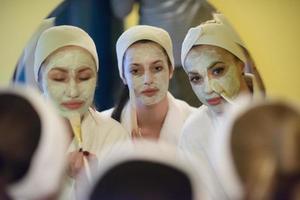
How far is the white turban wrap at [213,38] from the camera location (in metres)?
1.33

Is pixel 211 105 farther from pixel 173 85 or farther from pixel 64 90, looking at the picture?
pixel 64 90

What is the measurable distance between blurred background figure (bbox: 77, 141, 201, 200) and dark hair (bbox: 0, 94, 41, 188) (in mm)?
75

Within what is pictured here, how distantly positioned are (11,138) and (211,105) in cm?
88

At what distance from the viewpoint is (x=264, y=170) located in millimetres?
461

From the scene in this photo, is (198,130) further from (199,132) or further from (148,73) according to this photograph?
(148,73)

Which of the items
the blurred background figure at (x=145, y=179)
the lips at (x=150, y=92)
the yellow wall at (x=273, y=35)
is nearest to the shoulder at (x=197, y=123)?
the lips at (x=150, y=92)

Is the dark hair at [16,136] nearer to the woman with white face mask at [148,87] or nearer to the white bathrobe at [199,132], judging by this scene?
the white bathrobe at [199,132]

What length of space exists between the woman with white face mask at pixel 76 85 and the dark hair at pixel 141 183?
728mm

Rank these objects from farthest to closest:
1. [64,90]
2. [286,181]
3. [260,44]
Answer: [260,44], [64,90], [286,181]

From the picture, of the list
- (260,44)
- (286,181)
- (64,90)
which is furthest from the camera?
(260,44)

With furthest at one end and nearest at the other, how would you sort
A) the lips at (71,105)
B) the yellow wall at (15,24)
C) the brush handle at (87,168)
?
the yellow wall at (15,24), the lips at (71,105), the brush handle at (87,168)

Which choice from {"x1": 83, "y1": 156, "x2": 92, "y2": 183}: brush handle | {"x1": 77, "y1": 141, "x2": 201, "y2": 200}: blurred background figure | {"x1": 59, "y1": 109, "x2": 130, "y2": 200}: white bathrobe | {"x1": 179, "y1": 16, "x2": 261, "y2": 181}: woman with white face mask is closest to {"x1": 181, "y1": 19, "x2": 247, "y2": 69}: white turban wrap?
{"x1": 179, "y1": 16, "x2": 261, "y2": 181}: woman with white face mask

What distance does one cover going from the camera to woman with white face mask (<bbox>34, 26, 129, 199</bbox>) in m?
1.26

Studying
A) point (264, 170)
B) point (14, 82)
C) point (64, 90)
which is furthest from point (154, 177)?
point (14, 82)
